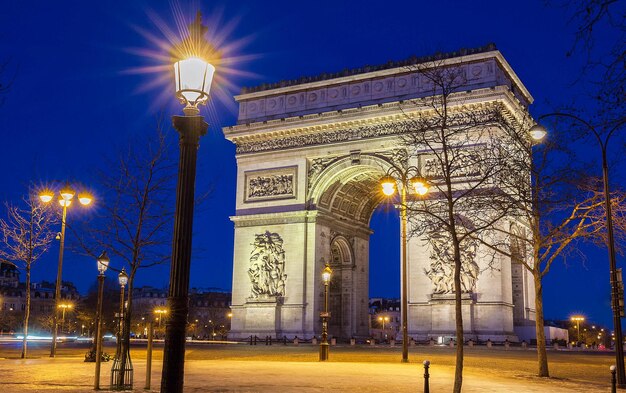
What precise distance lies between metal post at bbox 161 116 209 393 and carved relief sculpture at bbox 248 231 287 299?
36657mm

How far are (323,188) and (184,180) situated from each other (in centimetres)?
3678

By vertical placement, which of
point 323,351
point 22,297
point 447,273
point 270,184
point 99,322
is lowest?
point 323,351

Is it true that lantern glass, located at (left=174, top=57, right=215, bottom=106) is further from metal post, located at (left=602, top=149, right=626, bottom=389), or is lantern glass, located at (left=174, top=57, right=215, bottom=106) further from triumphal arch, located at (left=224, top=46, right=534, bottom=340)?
triumphal arch, located at (left=224, top=46, right=534, bottom=340)

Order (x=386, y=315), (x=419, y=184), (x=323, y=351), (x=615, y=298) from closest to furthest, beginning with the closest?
(x=615, y=298)
(x=419, y=184)
(x=323, y=351)
(x=386, y=315)

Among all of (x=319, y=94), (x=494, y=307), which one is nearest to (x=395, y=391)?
(x=494, y=307)

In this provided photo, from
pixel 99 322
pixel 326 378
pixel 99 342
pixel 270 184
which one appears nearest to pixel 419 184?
pixel 326 378

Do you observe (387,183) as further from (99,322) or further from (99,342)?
(99,342)

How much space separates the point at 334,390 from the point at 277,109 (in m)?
32.5

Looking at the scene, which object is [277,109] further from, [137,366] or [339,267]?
[137,366]

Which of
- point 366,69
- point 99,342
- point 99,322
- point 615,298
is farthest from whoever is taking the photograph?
point 366,69

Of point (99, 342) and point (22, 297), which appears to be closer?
point (99, 342)

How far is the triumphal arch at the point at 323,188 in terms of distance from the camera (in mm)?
38719

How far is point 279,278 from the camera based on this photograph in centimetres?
4331

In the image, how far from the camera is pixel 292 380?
54.7 ft
